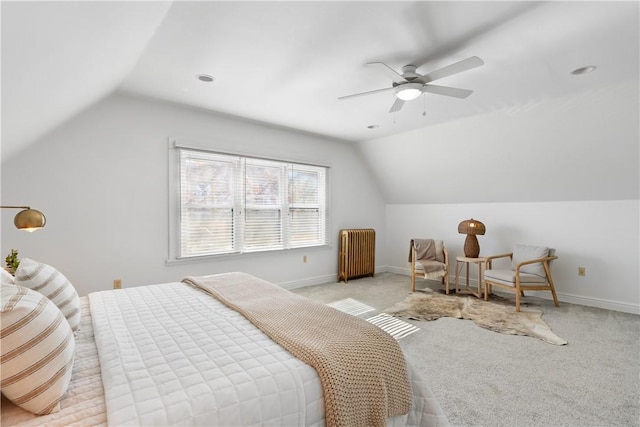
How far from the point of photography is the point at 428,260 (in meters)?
5.00

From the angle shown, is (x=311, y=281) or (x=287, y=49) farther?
(x=311, y=281)

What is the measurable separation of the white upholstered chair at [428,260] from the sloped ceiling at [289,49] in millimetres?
2335

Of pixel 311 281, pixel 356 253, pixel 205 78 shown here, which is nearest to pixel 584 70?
pixel 205 78

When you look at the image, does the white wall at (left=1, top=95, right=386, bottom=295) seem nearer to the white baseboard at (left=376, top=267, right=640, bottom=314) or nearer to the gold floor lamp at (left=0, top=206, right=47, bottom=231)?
the gold floor lamp at (left=0, top=206, right=47, bottom=231)

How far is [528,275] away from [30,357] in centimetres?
465

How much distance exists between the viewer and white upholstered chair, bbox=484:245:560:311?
12.9ft

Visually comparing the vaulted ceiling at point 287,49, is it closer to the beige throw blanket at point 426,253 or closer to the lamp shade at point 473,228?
the lamp shade at point 473,228

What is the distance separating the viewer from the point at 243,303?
206 cm

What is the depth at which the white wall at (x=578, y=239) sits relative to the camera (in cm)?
392

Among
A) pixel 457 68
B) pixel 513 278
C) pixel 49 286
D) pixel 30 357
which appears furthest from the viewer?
pixel 513 278

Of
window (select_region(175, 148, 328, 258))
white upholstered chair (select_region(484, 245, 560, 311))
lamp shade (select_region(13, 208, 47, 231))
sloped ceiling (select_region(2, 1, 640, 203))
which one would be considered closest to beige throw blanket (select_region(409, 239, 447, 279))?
white upholstered chair (select_region(484, 245, 560, 311))

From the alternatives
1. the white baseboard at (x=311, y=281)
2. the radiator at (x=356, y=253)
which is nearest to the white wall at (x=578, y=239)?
the radiator at (x=356, y=253)

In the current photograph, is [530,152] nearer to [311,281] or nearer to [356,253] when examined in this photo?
[356,253]

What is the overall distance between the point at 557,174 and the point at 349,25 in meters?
3.65
